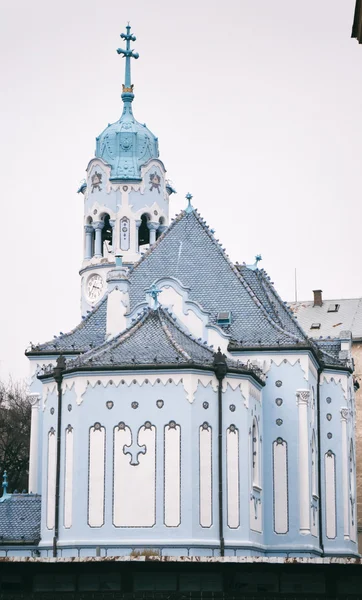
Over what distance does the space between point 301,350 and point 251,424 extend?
498 centimetres

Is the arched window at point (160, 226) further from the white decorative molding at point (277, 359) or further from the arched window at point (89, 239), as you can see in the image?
the white decorative molding at point (277, 359)

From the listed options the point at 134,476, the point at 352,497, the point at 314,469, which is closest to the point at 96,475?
the point at 134,476

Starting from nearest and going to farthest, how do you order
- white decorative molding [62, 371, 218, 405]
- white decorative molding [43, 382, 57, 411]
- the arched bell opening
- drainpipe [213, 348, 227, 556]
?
drainpipe [213, 348, 227, 556] → white decorative molding [62, 371, 218, 405] → white decorative molding [43, 382, 57, 411] → the arched bell opening

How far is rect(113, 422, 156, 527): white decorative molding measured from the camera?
50.6m

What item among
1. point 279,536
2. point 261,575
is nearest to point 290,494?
point 279,536

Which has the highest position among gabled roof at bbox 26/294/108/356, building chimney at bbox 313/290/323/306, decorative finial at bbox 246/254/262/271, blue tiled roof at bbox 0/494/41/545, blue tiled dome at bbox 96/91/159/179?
building chimney at bbox 313/290/323/306

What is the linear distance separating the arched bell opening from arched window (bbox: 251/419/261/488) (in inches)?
767

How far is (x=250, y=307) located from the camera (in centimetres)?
5947

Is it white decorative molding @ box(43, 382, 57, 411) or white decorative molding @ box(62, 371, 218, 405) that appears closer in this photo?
white decorative molding @ box(62, 371, 218, 405)

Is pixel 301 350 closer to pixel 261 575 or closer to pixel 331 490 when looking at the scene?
pixel 331 490

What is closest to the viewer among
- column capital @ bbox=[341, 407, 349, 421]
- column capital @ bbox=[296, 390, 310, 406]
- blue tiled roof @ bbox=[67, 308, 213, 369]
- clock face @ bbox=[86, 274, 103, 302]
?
blue tiled roof @ bbox=[67, 308, 213, 369]

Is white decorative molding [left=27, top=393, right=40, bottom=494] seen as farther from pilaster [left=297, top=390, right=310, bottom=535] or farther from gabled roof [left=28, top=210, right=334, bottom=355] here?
pilaster [left=297, top=390, right=310, bottom=535]

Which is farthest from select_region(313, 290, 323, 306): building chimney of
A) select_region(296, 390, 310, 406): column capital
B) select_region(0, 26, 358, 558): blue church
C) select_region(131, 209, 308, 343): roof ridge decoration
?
select_region(296, 390, 310, 406): column capital

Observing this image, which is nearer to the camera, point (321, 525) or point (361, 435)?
point (321, 525)
